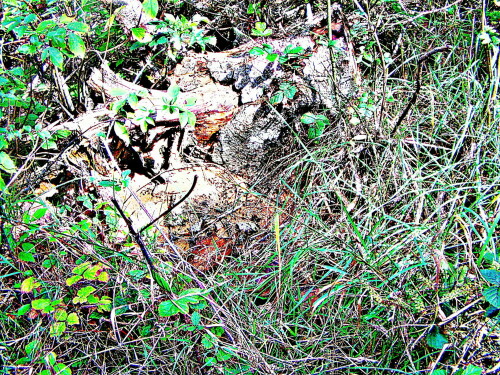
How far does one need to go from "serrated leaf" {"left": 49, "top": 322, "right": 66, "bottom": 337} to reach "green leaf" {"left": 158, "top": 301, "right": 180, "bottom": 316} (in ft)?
1.37

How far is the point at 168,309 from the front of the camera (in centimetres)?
120

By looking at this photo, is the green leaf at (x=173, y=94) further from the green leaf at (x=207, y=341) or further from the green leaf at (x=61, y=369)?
the green leaf at (x=61, y=369)

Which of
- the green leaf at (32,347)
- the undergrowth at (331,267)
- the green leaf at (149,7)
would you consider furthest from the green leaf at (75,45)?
→ the green leaf at (32,347)

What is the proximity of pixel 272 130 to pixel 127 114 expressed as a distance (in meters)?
0.68

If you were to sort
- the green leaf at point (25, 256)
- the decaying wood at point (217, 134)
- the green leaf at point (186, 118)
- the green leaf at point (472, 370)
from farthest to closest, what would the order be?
1. the decaying wood at point (217, 134)
2. the green leaf at point (186, 118)
3. the green leaf at point (25, 256)
4. the green leaf at point (472, 370)

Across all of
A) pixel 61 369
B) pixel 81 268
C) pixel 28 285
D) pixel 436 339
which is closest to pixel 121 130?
pixel 81 268

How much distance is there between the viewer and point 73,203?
71.6 inches

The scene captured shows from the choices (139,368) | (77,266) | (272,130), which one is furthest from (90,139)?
(139,368)

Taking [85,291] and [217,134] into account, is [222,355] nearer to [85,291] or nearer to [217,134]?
[85,291]

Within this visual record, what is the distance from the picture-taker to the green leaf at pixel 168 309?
1.18m

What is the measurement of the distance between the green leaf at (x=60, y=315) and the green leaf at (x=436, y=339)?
126cm

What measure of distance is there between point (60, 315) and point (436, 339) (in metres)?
1.30

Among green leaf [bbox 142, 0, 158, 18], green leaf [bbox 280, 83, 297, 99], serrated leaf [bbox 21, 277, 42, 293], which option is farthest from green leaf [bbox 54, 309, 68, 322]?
green leaf [bbox 280, 83, 297, 99]

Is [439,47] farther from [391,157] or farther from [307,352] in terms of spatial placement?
[307,352]
